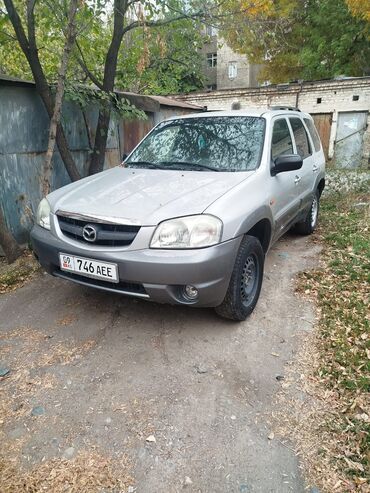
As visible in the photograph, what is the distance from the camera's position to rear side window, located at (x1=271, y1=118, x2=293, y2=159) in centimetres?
352

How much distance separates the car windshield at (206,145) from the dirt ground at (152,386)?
1.33 meters

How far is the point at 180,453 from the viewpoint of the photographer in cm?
189

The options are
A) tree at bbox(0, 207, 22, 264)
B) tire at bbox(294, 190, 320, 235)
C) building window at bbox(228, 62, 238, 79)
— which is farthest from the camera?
building window at bbox(228, 62, 238, 79)

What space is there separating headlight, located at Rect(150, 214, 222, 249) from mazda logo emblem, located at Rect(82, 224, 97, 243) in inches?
18.0

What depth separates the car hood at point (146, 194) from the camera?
2496 millimetres

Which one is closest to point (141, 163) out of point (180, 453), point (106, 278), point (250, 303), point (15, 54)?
point (106, 278)

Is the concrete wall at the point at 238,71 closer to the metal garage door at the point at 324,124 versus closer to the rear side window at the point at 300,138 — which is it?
the metal garage door at the point at 324,124

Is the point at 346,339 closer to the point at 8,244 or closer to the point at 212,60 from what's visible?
the point at 8,244

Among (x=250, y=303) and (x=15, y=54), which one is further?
(x=15, y=54)

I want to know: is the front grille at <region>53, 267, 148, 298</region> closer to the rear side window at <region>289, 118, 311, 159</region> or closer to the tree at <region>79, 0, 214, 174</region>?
the rear side window at <region>289, 118, 311, 159</region>

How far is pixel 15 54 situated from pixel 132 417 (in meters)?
7.24

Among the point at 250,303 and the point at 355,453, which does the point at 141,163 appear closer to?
the point at 250,303

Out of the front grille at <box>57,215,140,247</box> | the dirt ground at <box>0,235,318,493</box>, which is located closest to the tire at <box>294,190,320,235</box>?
the dirt ground at <box>0,235,318,493</box>

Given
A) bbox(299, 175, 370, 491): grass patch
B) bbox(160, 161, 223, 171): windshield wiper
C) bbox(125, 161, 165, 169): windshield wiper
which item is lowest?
bbox(299, 175, 370, 491): grass patch
